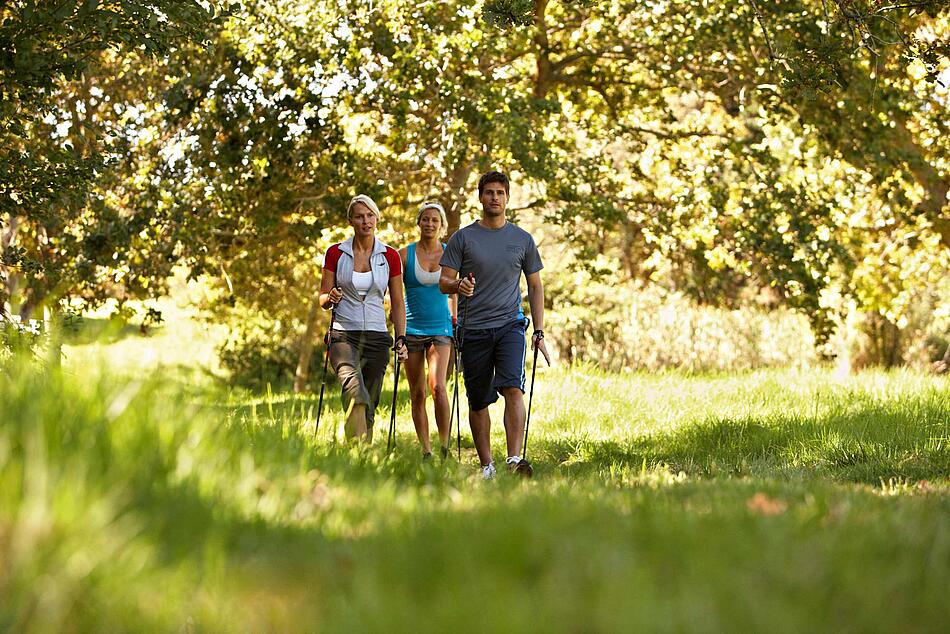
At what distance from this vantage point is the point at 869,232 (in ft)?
65.6

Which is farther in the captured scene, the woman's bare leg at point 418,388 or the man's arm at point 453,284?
the woman's bare leg at point 418,388

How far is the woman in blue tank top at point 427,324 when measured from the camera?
27.7 feet

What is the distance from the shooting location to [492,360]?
768 cm

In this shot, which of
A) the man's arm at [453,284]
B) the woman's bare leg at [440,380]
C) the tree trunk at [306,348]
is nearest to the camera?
the man's arm at [453,284]

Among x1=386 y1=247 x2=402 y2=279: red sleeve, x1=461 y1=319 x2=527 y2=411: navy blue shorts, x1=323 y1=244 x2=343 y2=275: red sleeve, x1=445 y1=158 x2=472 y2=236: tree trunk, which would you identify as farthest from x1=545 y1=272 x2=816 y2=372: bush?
x1=461 y1=319 x2=527 y2=411: navy blue shorts

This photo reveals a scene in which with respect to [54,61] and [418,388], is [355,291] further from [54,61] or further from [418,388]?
[54,61]

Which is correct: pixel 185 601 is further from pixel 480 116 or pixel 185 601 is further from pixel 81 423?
pixel 480 116

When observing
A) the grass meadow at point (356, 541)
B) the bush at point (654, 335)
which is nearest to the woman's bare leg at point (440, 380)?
the grass meadow at point (356, 541)

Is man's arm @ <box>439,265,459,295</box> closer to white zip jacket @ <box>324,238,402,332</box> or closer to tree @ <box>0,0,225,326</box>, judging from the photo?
white zip jacket @ <box>324,238,402,332</box>

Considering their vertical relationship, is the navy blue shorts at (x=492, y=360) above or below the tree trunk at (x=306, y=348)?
above

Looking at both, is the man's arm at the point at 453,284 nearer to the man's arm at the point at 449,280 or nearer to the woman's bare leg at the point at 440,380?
the man's arm at the point at 449,280

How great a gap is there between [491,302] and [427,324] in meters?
1.08

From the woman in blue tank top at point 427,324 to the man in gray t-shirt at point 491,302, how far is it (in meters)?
0.76

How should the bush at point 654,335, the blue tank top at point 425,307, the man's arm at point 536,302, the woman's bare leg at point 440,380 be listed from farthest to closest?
the bush at point 654,335 < the blue tank top at point 425,307 < the woman's bare leg at point 440,380 < the man's arm at point 536,302
